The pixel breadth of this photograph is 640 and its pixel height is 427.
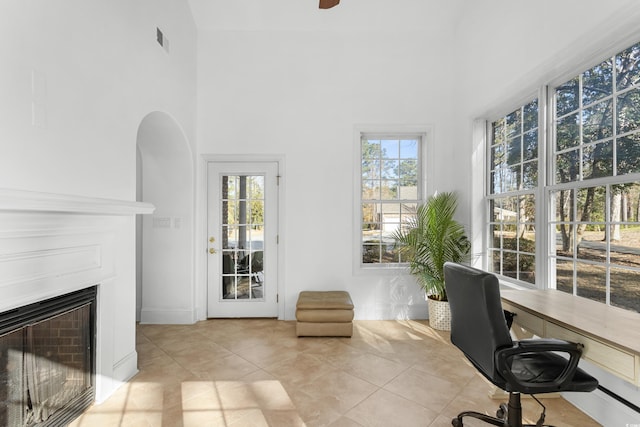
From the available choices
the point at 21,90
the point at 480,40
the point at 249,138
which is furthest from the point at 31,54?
the point at 480,40

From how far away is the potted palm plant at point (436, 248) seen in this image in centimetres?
338

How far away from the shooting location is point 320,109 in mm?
3795

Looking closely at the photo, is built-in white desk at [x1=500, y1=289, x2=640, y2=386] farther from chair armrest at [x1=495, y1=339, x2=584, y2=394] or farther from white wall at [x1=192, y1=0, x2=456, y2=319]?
white wall at [x1=192, y1=0, x2=456, y2=319]

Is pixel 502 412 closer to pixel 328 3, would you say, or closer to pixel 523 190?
pixel 523 190

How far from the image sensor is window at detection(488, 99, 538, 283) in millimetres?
2729

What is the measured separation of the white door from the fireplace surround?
1.39m

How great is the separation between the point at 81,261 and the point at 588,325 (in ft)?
9.75

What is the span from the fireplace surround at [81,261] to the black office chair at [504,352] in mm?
2202

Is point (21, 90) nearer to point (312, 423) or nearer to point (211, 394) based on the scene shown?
point (211, 394)

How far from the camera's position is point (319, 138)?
3797 mm

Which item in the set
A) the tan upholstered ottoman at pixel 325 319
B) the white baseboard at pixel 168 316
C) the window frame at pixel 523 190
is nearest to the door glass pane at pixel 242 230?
the white baseboard at pixel 168 316

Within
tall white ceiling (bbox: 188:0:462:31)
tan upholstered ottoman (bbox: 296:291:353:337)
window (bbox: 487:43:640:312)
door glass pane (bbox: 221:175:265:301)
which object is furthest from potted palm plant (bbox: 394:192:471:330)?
tall white ceiling (bbox: 188:0:462:31)

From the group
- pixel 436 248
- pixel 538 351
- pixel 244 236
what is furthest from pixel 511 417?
pixel 244 236

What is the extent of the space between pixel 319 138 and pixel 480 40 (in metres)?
2.07
